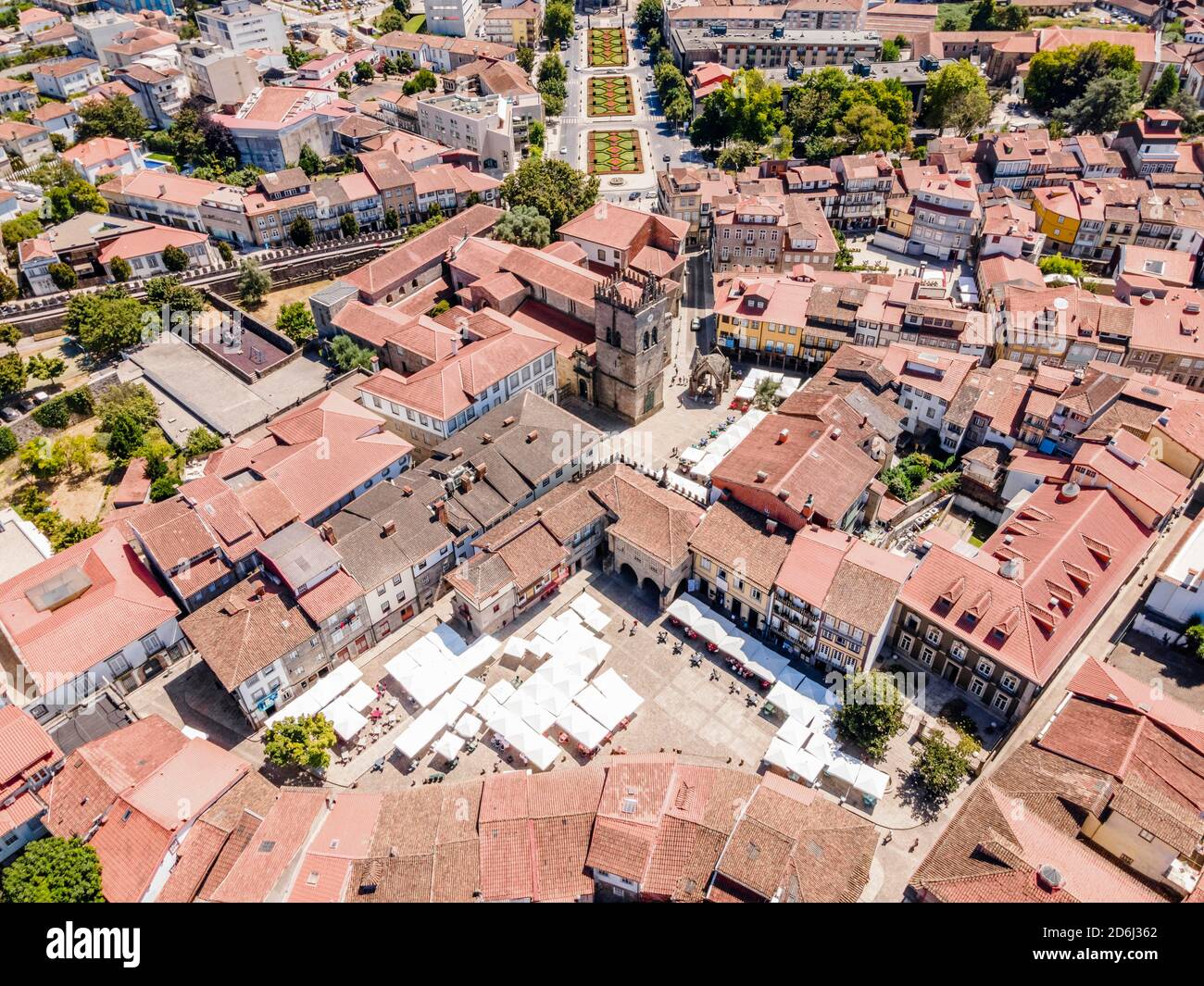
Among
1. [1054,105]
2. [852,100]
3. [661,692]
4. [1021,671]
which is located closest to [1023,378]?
[1021,671]

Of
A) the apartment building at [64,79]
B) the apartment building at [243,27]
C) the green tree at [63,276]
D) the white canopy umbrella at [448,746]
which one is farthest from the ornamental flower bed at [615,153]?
the white canopy umbrella at [448,746]

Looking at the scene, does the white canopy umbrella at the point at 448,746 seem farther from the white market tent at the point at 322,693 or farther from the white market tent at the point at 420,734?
the white market tent at the point at 322,693

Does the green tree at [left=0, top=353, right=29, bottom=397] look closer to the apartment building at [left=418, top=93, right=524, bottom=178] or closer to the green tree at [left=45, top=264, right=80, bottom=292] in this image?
the green tree at [left=45, top=264, right=80, bottom=292]

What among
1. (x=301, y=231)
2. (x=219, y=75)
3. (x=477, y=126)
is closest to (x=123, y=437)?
(x=301, y=231)

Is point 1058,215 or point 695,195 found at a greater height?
point 695,195

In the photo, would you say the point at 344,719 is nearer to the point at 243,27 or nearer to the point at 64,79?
the point at 64,79

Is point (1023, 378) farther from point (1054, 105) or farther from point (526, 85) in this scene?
point (526, 85)
